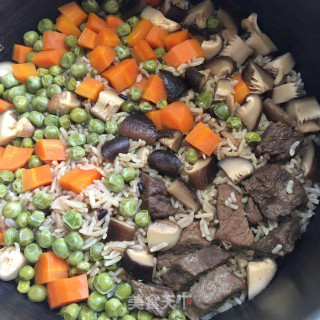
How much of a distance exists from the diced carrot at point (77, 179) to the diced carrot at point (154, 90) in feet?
3.09

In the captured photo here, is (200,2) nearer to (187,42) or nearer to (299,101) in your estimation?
(187,42)

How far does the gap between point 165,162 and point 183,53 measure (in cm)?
124

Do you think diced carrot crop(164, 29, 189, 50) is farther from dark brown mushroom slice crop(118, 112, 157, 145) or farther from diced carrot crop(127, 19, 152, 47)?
dark brown mushroom slice crop(118, 112, 157, 145)

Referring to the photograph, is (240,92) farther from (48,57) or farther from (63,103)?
(48,57)

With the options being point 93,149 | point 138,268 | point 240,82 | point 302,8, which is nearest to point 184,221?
point 138,268

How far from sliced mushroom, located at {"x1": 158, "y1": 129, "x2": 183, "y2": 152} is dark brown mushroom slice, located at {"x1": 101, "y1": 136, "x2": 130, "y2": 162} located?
349mm

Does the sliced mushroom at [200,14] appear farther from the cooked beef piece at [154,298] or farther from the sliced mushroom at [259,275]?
the cooked beef piece at [154,298]

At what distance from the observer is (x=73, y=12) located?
4.89m

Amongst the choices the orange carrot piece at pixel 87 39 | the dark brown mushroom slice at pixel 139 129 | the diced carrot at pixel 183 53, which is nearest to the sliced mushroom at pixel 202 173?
the dark brown mushroom slice at pixel 139 129

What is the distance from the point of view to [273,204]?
4.17m

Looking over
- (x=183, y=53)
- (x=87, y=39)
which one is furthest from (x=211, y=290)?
(x=87, y=39)

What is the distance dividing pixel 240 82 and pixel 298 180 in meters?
1.17

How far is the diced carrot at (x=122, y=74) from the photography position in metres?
4.65

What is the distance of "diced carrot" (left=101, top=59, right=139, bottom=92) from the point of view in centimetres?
465
